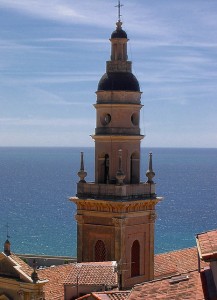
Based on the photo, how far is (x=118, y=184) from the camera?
28188 millimetres

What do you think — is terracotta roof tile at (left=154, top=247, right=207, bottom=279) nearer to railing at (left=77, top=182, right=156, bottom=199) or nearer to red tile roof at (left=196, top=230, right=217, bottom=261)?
railing at (left=77, top=182, right=156, bottom=199)

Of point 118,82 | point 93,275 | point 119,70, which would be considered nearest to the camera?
point 93,275

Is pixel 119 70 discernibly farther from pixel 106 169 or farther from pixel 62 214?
pixel 62 214

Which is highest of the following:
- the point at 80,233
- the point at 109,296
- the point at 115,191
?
the point at 115,191

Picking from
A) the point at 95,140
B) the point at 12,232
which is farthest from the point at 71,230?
the point at 95,140

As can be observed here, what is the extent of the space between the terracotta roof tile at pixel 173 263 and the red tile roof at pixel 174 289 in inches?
601

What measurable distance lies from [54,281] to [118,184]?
4609 millimetres

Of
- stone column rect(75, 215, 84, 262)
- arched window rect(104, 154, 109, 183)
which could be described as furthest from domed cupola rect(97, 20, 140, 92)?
stone column rect(75, 215, 84, 262)

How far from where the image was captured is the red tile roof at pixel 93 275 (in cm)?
2219

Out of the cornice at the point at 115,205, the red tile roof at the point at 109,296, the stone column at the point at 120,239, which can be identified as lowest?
the red tile roof at the point at 109,296

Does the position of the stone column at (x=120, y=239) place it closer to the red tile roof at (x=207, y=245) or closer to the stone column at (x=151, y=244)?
the stone column at (x=151, y=244)

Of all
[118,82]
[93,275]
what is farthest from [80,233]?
[93,275]

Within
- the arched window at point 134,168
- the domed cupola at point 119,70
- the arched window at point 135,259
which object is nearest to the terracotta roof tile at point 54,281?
the arched window at point 135,259

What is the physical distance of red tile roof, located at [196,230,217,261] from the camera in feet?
41.9
